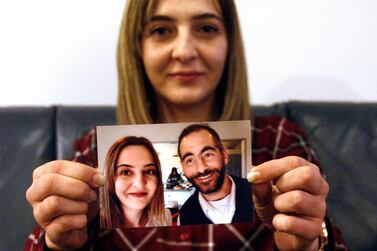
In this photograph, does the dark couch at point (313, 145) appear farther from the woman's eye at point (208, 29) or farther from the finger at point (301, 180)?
the finger at point (301, 180)

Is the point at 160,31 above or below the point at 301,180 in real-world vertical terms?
above

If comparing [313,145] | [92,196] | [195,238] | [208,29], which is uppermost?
[208,29]

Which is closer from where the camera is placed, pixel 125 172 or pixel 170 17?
pixel 125 172

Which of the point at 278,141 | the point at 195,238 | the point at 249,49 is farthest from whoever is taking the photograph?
the point at 249,49

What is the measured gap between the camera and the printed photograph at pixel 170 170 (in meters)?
0.54

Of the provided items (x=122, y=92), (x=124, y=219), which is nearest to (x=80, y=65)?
(x=122, y=92)

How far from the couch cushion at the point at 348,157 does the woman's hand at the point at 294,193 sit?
1.33ft

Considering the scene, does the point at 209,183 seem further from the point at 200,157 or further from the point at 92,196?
the point at 92,196

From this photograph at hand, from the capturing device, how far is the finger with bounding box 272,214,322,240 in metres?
0.55

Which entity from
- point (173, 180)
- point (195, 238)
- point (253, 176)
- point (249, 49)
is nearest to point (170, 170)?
point (173, 180)

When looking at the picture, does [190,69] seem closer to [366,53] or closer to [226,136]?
[226,136]

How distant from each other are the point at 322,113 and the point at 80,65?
0.69m

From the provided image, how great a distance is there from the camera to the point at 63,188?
0.53 meters

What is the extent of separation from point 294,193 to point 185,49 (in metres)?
0.39
